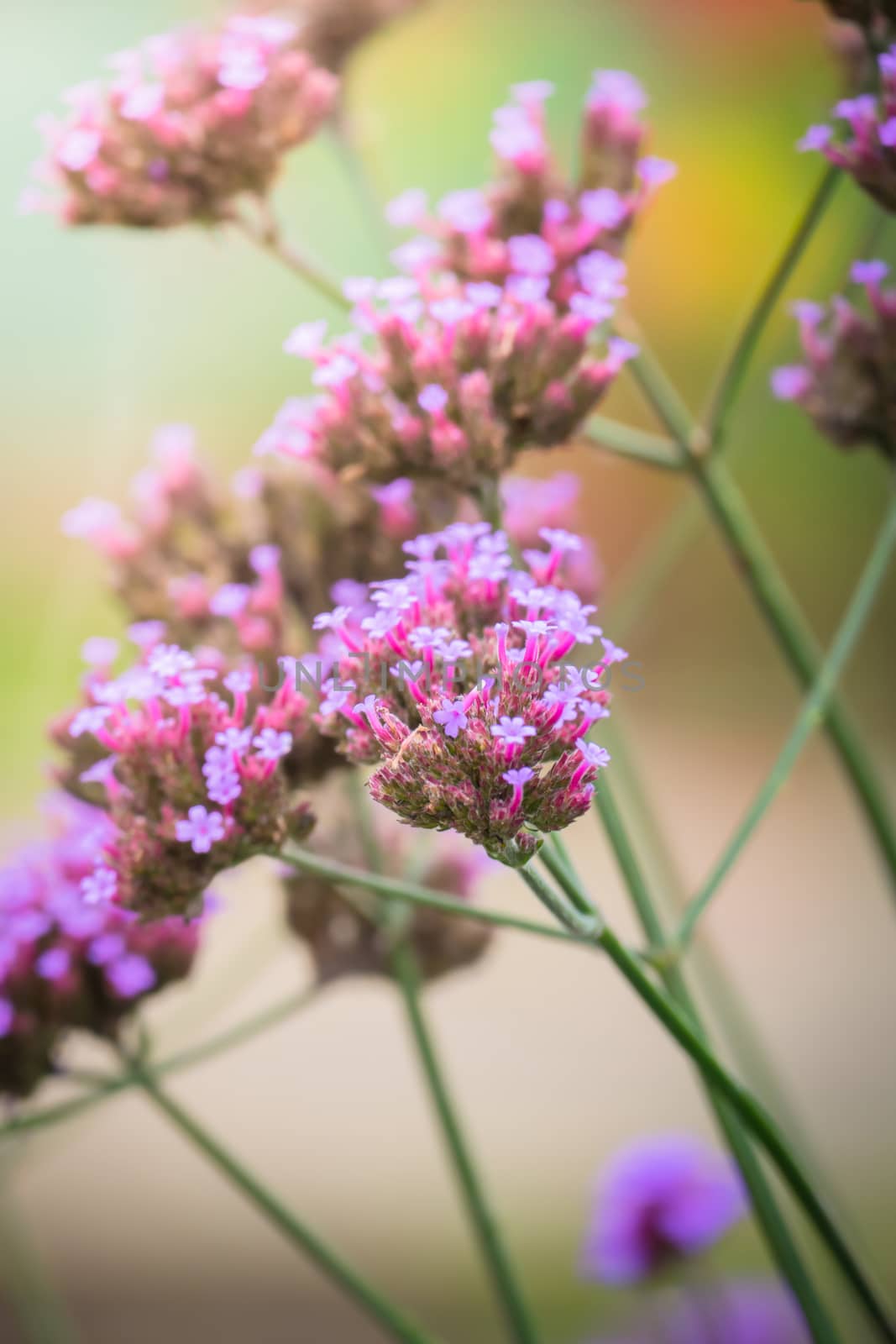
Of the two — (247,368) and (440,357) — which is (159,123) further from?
(247,368)

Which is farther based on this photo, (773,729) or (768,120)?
(773,729)

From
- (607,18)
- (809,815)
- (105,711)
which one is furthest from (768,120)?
(105,711)

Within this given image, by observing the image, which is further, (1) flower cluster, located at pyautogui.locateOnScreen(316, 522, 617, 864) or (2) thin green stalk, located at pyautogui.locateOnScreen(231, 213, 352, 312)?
(2) thin green stalk, located at pyautogui.locateOnScreen(231, 213, 352, 312)

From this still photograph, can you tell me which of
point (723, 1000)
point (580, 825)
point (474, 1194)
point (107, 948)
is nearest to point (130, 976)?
point (107, 948)

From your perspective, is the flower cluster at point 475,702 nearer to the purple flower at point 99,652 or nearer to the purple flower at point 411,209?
the purple flower at point 99,652

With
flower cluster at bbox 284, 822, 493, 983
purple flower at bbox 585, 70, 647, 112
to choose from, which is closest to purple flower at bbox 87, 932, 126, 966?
flower cluster at bbox 284, 822, 493, 983

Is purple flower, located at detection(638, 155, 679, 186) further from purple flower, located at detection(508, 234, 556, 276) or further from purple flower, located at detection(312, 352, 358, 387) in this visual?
purple flower, located at detection(312, 352, 358, 387)
